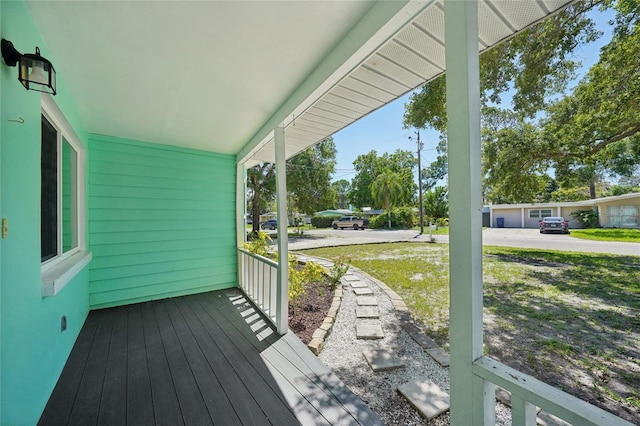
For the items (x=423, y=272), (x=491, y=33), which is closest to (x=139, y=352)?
(x=491, y=33)

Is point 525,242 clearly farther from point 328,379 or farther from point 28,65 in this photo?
point 28,65

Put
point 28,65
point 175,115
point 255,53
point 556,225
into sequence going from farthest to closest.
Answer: point 556,225, point 175,115, point 255,53, point 28,65

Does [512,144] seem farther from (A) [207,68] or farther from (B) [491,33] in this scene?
(A) [207,68]

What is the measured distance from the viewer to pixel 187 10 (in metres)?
1.43

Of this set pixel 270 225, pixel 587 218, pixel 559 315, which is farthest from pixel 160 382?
pixel 587 218

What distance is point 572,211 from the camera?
1697cm

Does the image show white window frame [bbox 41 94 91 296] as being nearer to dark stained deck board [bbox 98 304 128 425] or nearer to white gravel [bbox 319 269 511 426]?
dark stained deck board [bbox 98 304 128 425]

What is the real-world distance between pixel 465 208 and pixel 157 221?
13.9 feet

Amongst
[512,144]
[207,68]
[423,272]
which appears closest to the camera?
[207,68]

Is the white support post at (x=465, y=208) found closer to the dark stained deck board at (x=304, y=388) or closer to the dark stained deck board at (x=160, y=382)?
the dark stained deck board at (x=304, y=388)

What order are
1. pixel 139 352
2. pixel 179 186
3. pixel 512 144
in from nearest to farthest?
pixel 139 352 < pixel 179 186 < pixel 512 144

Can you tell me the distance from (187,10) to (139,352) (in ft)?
9.42

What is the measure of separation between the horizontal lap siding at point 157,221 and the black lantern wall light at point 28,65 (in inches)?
96.2

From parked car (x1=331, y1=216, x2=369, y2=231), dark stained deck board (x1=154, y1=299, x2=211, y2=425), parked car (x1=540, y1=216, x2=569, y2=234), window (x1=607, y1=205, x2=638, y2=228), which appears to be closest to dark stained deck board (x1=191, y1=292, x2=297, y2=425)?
dark stained deck board (x1=154, y1=299, x2=211, y2=425)
